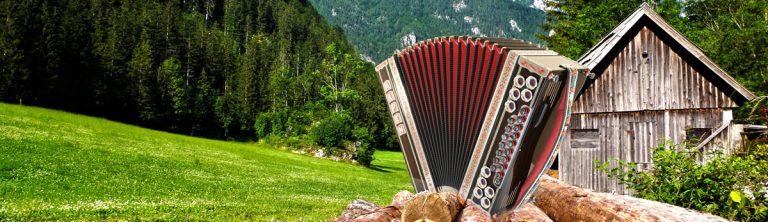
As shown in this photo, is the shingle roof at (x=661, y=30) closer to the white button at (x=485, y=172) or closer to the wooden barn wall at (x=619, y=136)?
the wooden barn wall at (x=619, y=136)

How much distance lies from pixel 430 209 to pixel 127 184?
1636cm

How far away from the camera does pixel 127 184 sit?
19266 millimetres

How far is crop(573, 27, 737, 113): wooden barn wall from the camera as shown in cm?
1591

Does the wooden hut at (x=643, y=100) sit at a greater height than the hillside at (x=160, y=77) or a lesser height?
lesser

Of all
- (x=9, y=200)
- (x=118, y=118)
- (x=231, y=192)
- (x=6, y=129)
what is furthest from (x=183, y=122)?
(x=9, y=200)

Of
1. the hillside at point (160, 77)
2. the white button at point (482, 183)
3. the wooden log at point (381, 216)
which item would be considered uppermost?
the hillside at point (160, 77)

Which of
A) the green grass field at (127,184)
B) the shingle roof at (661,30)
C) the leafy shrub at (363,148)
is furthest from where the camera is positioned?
the leafy shrub at (363,148)

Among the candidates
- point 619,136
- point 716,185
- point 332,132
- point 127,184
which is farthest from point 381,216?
point 332,132

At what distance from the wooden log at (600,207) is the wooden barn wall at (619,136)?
8525mm

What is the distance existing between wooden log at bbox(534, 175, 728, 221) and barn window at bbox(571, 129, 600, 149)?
8530mm

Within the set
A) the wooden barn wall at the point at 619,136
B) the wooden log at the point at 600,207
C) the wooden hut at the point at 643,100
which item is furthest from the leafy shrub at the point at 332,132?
the wooden log at the point at 600,207

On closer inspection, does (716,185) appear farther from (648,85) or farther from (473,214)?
(648,85)

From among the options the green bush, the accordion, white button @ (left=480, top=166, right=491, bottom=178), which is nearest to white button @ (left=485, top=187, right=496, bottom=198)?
the accordion

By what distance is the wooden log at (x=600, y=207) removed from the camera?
584 cm
